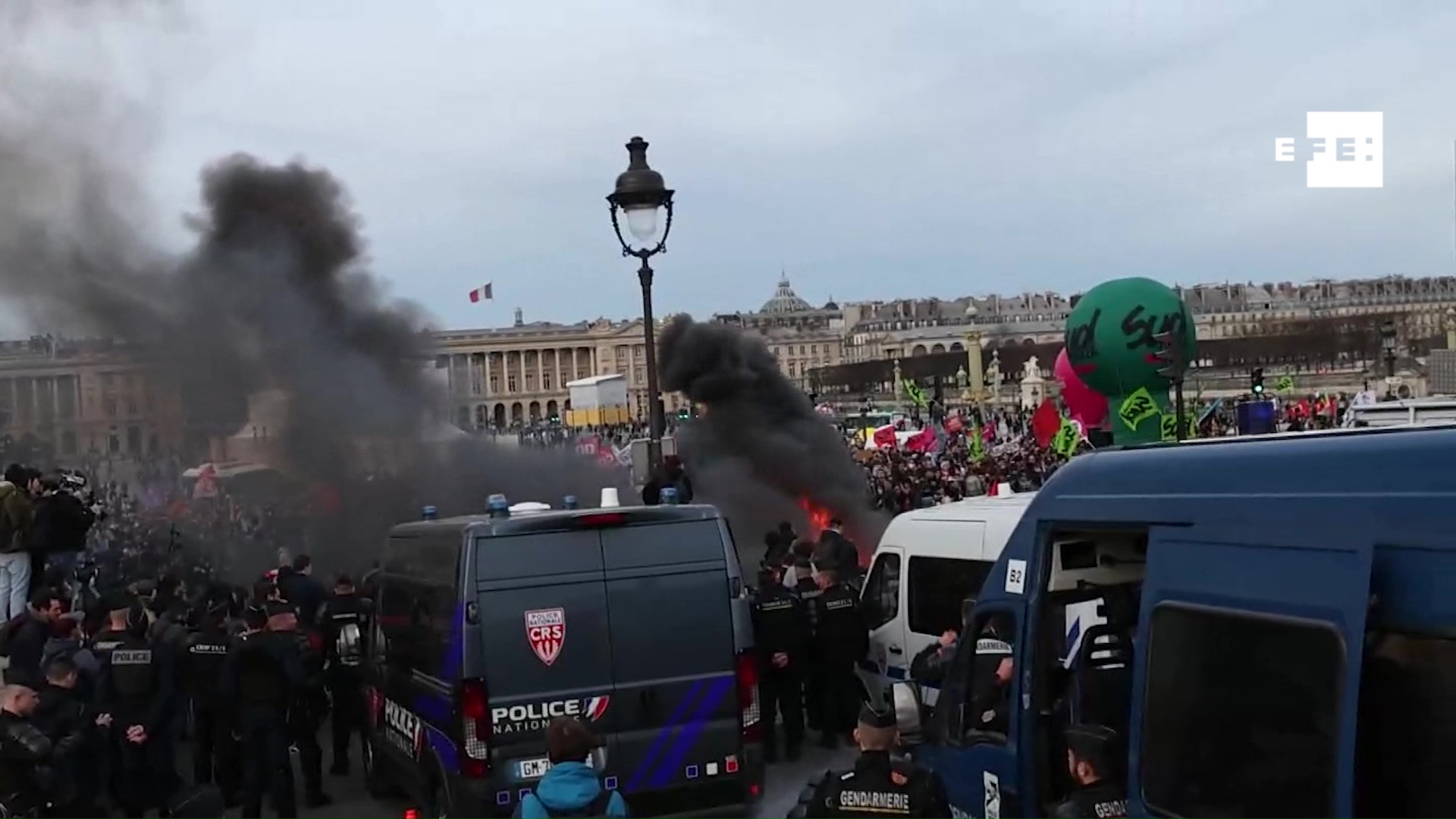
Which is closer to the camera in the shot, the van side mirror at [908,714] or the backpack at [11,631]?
the van side mirror at [908,714]

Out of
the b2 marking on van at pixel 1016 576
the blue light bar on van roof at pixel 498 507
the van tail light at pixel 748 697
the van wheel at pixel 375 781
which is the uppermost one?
the blue light bar on van roof at pixel 498 507

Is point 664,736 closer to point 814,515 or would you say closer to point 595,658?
point 595,658

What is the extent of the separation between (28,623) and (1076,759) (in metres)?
Result: 7.14

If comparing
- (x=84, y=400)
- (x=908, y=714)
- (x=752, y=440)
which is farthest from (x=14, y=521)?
(x=752, y=440)

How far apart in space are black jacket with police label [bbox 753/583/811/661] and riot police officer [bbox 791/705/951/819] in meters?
4.87

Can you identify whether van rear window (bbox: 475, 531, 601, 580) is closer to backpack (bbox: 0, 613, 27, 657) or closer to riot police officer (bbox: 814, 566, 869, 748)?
riot police officer (bbox: 814, 566, 869, 748)

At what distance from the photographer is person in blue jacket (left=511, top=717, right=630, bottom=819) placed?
3922mm

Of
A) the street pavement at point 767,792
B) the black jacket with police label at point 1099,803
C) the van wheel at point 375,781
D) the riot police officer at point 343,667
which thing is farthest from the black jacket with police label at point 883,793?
the riot police officer at point 343,667

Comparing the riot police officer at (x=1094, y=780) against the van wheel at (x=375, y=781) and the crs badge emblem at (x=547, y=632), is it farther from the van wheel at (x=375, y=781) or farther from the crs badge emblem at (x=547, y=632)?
the van wheel at (x=375, y=781)

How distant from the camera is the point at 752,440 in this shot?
24375 millimetres

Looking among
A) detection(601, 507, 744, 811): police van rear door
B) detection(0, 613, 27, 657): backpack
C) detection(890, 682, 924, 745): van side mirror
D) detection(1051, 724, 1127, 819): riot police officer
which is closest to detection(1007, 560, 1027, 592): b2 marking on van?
detection(890, 682, 924, 745): van side mirror

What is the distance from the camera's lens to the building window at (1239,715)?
3039mm

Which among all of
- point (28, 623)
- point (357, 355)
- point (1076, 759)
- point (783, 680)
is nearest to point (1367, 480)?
point (1076, 759)

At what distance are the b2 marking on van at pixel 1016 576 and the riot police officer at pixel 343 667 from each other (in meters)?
5.46
